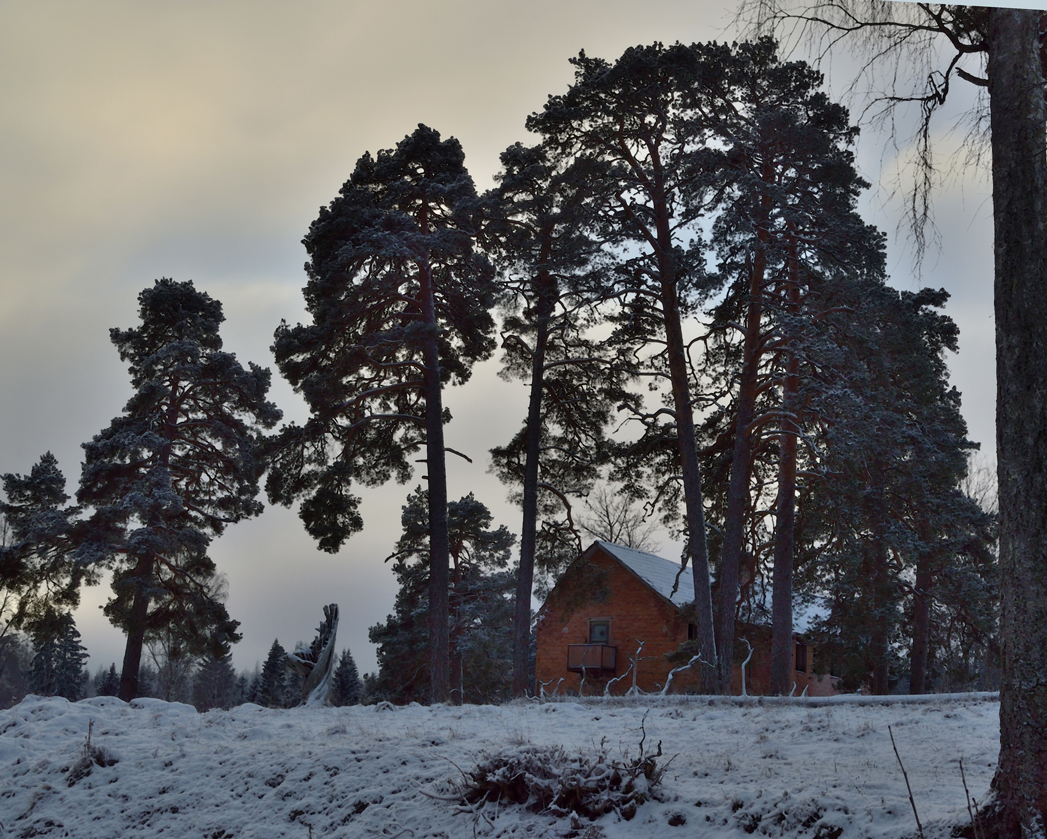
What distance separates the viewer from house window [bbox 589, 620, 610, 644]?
85.4 ft

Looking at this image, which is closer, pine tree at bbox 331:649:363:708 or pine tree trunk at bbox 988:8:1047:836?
pine tree trunk at bbox 988:8:1047:836

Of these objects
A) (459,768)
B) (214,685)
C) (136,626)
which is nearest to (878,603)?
(459,768)

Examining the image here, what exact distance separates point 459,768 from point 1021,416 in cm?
408

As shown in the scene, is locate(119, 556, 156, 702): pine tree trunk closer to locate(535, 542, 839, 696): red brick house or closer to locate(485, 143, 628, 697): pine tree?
locate(485, 143, 628, 697): pine tree

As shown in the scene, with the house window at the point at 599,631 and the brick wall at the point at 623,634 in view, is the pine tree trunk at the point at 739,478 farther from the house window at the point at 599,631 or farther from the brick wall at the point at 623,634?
the house window at the point at 599,631

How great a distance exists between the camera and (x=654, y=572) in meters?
26.4

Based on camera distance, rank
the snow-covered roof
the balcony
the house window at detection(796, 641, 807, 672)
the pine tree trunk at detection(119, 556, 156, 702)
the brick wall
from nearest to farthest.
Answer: the pine tree trunk at detection(119, 556, 156, 702) < the brick wall < the balcony < the snow-covered roof < the house window at detection(796, 641, 807, 672)

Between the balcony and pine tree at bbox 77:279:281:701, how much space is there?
1062cm

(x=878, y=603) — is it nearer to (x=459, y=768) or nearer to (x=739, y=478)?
(x=739, y=478)

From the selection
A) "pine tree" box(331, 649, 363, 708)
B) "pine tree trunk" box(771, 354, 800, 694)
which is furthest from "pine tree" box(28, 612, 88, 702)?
"pine tree trunk" box(771, 354, 800, 694)

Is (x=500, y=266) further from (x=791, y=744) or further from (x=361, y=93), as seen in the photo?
(x=791, y=744)

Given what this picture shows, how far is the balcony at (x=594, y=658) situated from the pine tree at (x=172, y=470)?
10.6 m

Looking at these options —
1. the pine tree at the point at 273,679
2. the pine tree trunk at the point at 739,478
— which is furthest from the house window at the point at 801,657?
the pine tree at the point at 273,679

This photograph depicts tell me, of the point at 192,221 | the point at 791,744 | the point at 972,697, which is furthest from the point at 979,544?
the point at 192,221
